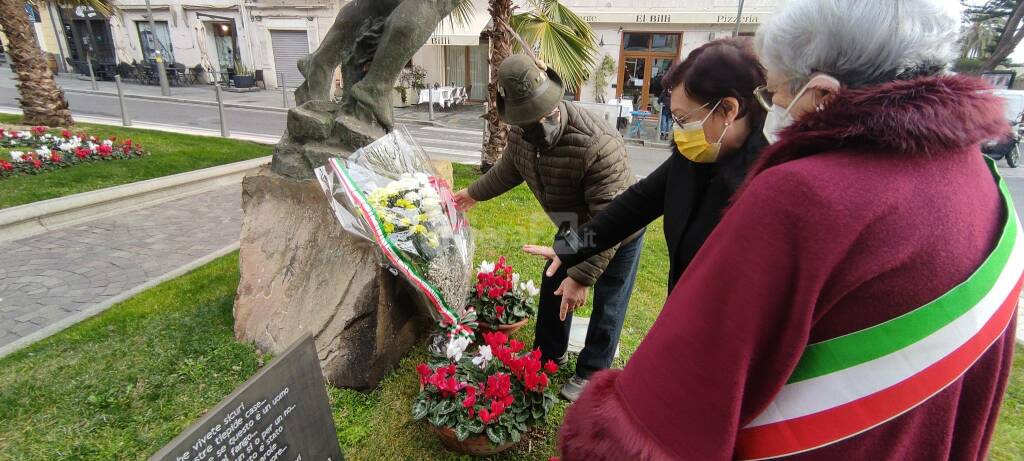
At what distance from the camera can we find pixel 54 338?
3104 millimetres

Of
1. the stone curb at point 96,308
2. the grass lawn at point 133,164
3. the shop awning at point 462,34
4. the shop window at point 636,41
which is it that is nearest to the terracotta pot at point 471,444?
the stone curb at point 96,308

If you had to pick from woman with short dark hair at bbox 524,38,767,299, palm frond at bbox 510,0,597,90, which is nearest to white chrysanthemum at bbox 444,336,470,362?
woman with short dark hair at bbox 524,38,767,299

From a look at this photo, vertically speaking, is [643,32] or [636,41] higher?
[643,32]

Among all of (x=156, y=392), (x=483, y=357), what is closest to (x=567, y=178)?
(x=483, y=357)

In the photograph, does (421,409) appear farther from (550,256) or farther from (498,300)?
(498,300)

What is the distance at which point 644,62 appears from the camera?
17016 millimetres

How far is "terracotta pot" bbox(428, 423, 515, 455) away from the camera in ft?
7.42

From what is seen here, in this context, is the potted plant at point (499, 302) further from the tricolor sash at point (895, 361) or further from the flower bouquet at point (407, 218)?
the tricolor sash at point (895, 361)

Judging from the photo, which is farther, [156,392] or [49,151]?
[49,151]

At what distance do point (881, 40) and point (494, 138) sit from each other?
264 inches

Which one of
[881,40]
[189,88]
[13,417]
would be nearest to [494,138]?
[13,417]

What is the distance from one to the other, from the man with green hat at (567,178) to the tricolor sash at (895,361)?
1.16 m

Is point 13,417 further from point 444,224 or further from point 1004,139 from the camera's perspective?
point 1004,139

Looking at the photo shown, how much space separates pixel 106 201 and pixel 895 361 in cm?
681
